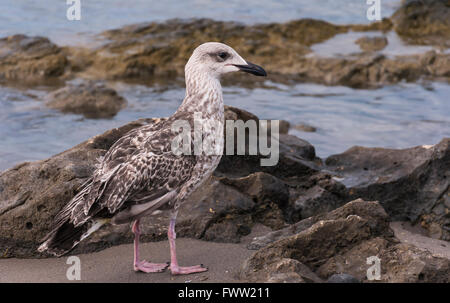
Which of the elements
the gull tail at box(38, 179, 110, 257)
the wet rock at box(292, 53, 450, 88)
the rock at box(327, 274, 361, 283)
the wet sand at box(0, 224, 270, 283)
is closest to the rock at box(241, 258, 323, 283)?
the rock at box(327, 274, 361, 283)

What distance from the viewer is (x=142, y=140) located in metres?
5.16

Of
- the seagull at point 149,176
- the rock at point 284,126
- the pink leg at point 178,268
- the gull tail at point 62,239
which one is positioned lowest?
the pink leg at point 178,268

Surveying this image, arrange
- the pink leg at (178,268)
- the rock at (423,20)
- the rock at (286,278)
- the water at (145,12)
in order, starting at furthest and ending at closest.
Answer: the water at (145,12)
the rock at (423,20)
the pink leg at (178,268)
the rock at (286,278)

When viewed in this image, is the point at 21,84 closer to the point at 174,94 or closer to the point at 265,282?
the point at 174,94

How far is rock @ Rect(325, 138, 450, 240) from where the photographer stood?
6293 millimetres

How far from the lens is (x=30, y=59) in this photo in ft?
45.9

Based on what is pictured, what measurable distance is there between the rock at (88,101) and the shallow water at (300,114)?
0.58 feet

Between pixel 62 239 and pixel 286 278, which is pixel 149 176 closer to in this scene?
pixel 62 239

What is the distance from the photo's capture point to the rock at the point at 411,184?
6.29m

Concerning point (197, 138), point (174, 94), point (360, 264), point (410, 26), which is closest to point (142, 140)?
point (197, 138)

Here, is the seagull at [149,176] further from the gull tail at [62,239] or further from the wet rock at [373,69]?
the wet rock at [373,69]

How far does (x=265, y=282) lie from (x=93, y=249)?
1767mm

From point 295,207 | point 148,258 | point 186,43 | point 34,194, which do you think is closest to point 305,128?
point 295,207

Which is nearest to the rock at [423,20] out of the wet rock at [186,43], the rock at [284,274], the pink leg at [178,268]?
the wet rock at [186,43]
